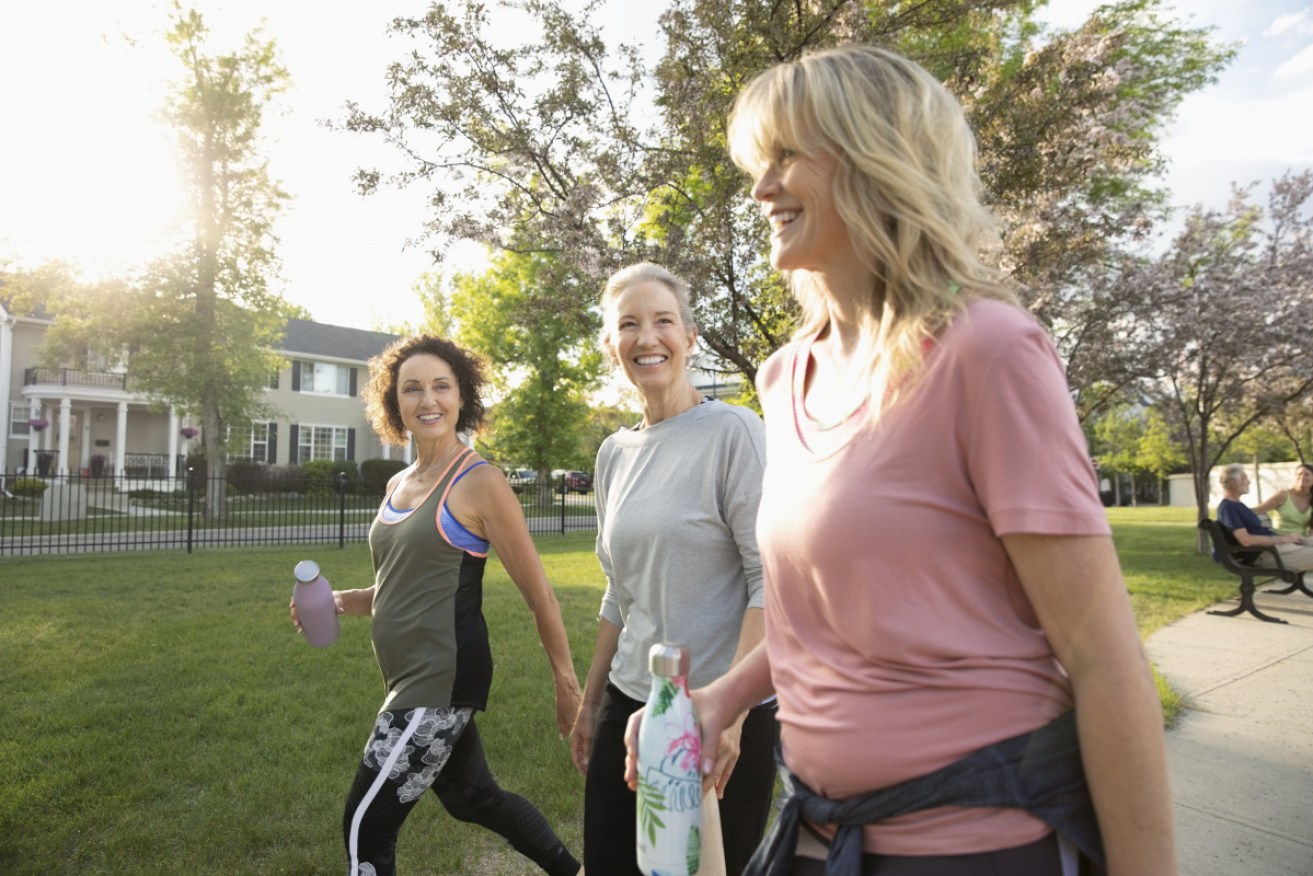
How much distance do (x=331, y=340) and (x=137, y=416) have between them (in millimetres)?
9467

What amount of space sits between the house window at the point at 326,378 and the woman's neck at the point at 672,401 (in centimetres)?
4083

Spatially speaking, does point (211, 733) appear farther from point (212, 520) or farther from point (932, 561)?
point (212, 520)

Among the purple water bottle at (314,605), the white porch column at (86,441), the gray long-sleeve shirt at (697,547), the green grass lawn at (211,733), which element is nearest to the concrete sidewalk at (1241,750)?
the green grass lawn at (211,733)

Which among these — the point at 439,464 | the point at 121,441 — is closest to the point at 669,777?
the point at 439,464

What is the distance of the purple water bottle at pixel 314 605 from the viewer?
3654 millimetres

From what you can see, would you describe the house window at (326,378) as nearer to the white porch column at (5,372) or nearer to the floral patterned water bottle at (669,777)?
the white porch column at (5,372)

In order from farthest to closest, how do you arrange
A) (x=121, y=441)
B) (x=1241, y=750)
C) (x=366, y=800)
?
(x=121, y=441) → (x=1241, y=750) → (x=366, y=800)

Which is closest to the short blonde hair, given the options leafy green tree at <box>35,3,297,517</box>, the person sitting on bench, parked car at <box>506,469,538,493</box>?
parked car at <box>506,469,538,493</box>

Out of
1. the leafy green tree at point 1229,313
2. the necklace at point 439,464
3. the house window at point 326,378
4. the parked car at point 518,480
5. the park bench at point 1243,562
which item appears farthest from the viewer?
the house window at point 326,378

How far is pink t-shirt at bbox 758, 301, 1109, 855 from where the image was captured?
112 cm

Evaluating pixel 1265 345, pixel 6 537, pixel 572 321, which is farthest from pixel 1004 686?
pixel 6 537

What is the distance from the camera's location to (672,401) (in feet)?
9.57

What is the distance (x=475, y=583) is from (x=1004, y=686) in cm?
237

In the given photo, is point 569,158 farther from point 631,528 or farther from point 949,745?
point 949,745
